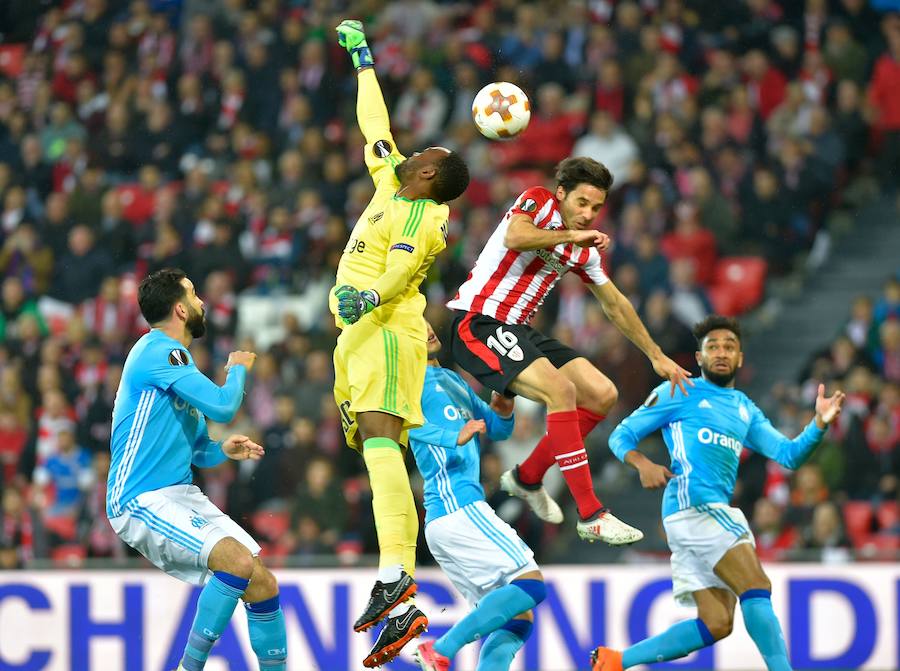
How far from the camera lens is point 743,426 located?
9023mm

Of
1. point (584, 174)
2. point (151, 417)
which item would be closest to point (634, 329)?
point (584, 174)

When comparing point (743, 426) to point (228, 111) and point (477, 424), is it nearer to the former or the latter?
point (477, 424)

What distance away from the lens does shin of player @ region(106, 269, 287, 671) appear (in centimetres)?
757

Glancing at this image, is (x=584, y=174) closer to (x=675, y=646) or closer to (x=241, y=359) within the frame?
(x=241, y=359)

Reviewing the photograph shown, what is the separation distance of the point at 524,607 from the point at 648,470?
99cm

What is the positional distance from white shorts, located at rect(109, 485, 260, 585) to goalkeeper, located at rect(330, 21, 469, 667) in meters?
0.72

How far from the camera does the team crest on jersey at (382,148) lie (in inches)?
325

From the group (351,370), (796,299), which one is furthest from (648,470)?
(796,299)

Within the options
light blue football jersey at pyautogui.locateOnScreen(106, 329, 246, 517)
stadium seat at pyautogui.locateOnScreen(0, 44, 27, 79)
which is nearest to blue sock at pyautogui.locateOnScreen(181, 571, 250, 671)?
light blue football jersey at pyautogui.locateOnScreen(106, 329, 246, 517)

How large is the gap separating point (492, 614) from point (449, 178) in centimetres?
232

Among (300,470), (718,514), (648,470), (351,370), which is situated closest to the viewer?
(351,370)

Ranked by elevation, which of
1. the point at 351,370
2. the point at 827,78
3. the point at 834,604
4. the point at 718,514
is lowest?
the point at 834,604

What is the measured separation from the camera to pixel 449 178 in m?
7.88

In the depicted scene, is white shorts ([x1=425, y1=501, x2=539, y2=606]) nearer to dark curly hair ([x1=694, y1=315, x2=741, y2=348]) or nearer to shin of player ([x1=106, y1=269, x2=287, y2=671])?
shin of player ([x1=106, y1=269, x2=287, y2=671])
